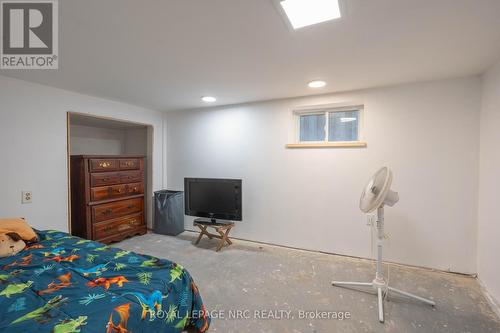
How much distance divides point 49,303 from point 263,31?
2.02 meters

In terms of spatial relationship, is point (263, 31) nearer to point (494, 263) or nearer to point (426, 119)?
point (426, 119)

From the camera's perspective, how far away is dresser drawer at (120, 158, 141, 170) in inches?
139

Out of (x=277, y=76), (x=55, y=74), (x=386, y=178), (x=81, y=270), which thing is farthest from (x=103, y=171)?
(x=386, y=178)

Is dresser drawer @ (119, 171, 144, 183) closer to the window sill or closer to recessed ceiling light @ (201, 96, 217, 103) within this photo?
recessed ceiling light @ (201, 96, 217, 103)

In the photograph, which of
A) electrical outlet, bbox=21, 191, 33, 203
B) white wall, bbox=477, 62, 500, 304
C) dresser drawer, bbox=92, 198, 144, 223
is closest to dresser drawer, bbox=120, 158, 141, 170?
dresser drawer, bbox=92, 198, 144, 223

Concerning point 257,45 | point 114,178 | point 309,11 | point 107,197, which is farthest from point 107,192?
point 309,11

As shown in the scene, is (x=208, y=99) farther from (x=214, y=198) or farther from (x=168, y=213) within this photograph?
(x=168, y=213)

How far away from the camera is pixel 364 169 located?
280 centimetres

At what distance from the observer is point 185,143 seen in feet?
13.0

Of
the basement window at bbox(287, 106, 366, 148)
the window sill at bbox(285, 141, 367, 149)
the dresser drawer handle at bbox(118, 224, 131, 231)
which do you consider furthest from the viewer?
the dresser drawer handle at bbox(118, 224, 131, 231)

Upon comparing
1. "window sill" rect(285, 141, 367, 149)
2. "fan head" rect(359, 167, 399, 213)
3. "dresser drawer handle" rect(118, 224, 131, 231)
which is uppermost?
"window sill" rect(285, 141, 367, 149)

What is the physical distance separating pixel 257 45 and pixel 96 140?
3748 mm

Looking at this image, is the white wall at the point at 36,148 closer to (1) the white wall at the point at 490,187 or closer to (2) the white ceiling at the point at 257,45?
(2) the white ceiling at the point at 257,45

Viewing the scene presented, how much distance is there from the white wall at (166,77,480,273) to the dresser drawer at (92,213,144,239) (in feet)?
4.09
